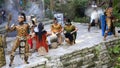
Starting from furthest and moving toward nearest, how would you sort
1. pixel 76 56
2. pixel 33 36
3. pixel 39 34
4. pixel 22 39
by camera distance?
pixel 33 36
pixel 76 56
pixel 39 34
pixel 22 39

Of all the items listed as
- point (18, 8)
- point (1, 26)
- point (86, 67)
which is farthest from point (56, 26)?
point (18, 8)

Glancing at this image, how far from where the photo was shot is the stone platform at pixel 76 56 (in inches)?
408

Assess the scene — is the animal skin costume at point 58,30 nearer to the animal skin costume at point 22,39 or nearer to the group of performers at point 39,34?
the group of performers at point 39,34

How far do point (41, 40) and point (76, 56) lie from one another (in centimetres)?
135

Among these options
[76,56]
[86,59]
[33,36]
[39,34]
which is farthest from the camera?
[33,36]

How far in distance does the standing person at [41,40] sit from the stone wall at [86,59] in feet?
1.65

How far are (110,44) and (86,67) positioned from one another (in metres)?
1.70

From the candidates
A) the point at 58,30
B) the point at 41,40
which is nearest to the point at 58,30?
the point at 58,30

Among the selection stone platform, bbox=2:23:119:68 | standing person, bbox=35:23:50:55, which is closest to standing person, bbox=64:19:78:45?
stone platform, bbox=2:23:119:68

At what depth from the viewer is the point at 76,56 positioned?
11.1 meters

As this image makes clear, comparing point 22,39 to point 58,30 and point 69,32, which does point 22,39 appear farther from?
point 58,30

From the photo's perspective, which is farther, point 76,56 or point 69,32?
point 69,32

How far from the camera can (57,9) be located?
20.0 metres

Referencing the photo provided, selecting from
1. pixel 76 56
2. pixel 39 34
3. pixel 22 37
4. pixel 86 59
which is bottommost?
pixel 86 59
